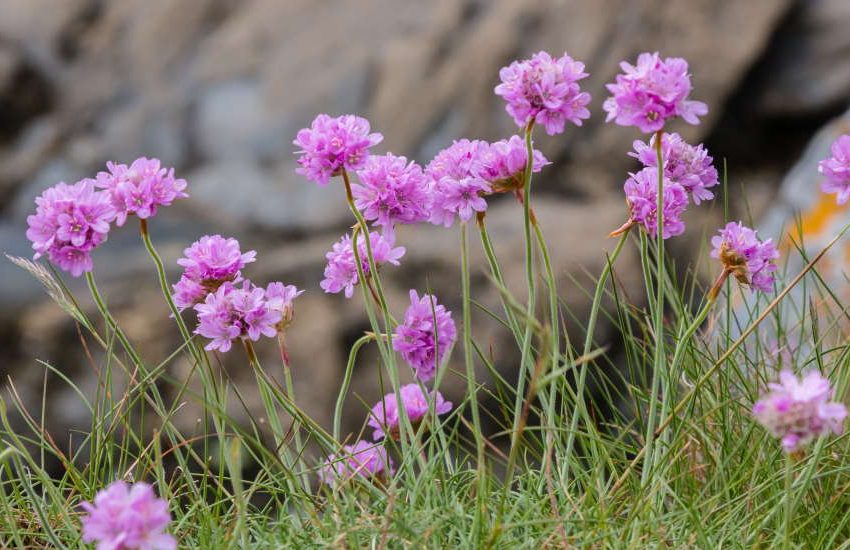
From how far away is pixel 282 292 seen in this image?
1.60m

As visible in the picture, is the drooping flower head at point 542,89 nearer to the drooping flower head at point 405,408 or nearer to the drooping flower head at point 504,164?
the drooping flower head at point 504,164

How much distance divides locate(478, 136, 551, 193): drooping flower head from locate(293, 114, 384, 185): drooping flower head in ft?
0.47

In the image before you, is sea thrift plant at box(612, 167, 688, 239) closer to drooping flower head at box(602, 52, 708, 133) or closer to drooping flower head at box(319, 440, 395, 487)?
drooping flower head at box(602, 52, 708, 133)

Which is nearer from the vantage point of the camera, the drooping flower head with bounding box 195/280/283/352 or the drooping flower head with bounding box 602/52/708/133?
the drooping flower head with bounding box 602/52/708/133

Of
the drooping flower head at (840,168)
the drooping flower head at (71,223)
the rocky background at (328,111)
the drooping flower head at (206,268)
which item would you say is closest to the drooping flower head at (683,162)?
the drooping flower head at (840,168)

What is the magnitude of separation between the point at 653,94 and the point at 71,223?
2.46ft

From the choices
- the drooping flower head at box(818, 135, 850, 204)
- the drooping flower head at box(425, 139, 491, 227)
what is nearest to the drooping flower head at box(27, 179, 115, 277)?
the drooping flower head at box(425, 139, 491, 227)

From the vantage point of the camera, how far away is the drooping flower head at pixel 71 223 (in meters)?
1.45

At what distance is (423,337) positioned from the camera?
5.44 feet

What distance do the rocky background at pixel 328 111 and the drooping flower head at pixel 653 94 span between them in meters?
2.39

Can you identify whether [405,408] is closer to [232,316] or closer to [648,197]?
[232,316]

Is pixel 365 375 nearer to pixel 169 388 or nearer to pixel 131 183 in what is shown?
pixel 169 388

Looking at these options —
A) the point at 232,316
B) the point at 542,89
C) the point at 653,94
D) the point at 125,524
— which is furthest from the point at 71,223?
the point at 653,94

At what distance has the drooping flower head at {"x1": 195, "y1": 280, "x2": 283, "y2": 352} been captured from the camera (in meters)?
1.48
